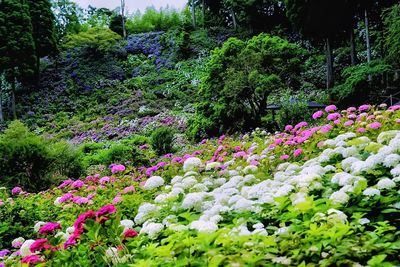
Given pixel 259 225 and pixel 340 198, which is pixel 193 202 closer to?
pixel 259 225

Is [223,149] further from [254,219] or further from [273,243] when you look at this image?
[273,243]

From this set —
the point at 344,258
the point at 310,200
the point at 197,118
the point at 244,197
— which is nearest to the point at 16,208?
the point at 244,197

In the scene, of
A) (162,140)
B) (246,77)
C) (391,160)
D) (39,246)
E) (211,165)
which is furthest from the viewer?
(162,140)

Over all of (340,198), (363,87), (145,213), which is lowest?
(145,213)

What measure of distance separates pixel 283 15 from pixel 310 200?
24.3m

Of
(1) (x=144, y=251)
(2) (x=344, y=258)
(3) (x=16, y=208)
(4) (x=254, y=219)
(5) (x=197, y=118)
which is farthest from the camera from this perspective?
(5) (x=197, y=118)

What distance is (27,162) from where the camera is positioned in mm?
8836

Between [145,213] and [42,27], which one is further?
[42,27]

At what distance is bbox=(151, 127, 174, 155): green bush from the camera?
476 inches

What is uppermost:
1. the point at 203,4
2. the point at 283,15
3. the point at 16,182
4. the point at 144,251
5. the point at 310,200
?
the point at 203,4

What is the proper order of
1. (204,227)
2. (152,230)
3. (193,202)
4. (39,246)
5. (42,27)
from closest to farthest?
(204,227), (39,246), (152,230), (193,202), (42,27)

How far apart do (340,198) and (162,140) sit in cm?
974

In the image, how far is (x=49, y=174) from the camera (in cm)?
905

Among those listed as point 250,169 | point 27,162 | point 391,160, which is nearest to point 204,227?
point 391,160
